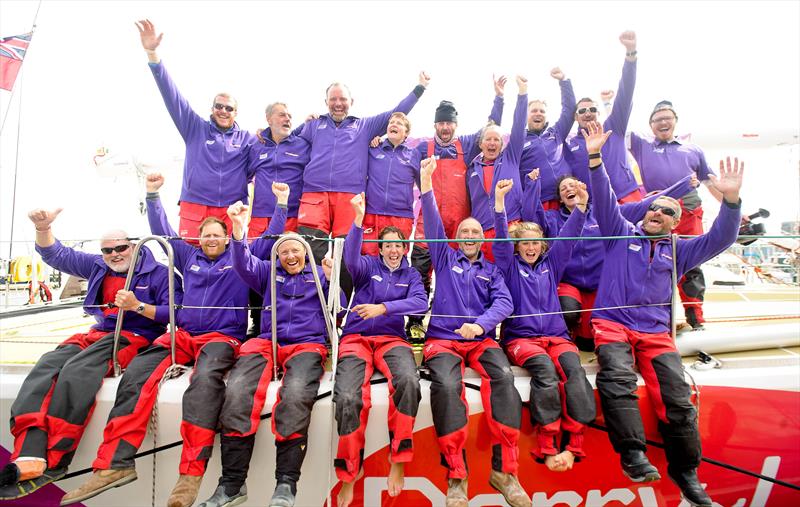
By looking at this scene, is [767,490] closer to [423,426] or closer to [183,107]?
[423,426]

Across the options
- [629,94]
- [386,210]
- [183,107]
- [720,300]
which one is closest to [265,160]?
[183,107]

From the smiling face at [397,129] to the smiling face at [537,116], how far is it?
1152 mm

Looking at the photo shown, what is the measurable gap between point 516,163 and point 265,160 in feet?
6.54

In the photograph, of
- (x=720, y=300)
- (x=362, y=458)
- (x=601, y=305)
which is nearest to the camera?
(x=362, y=458)

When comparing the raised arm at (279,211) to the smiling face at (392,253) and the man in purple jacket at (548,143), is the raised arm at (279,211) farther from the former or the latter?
the man in purple jacket at (548,143)

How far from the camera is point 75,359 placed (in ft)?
7.61

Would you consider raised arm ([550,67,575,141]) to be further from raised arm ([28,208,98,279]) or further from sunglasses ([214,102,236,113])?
raised arm ([28,208,98,279])

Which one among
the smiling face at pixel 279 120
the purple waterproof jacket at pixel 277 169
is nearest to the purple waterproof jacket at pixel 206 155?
the purple waterproof jacket at pixel 277 169

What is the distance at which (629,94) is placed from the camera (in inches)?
137

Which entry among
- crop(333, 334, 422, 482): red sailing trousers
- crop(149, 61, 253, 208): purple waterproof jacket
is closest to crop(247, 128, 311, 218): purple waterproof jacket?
crop(149, 61, 253, 208): purple waterproof jacket

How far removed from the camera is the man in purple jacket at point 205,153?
343 cm

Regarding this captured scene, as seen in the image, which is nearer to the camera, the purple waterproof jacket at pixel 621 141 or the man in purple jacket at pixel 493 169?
Result: the man in purple jacket at pixel 493 169

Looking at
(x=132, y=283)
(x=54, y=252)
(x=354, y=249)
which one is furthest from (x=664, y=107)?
(x=54, y=252)

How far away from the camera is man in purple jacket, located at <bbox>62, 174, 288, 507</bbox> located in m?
2.02
